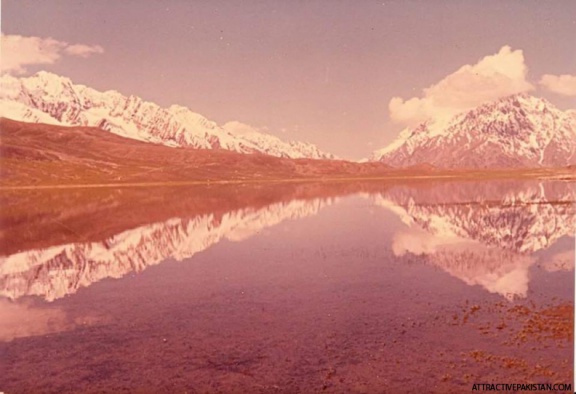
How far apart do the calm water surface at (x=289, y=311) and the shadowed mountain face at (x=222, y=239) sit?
17.2 inches

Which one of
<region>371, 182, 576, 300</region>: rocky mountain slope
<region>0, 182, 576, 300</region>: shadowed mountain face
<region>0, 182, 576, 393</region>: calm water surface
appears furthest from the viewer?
<region>0, 182, 576, 300</region>: shadowed mountain face

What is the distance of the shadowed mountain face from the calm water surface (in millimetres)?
436

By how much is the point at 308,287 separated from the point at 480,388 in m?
21.8

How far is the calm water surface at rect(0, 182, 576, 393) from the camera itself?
86.1 feet

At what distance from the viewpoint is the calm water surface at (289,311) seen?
26234 millimetres

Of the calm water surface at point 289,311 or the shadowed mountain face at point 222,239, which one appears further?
the shadowed mountain face at point 222,239

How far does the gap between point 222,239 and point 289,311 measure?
3777 centimetres

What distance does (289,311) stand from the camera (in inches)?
1464

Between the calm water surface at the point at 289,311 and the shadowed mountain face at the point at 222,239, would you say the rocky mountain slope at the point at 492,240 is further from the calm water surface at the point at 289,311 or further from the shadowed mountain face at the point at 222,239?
the calm water surface at the point at 289,311

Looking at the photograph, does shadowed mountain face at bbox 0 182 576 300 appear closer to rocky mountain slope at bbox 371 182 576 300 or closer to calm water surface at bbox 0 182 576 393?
rocky mountain slope at bbox 371 182 576 300

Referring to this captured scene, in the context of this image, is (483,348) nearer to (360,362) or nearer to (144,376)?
(360,362)

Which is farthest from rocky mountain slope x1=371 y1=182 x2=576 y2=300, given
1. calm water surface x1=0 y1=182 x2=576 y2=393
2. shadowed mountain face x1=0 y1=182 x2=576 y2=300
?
calm water surface x1=0 y1=182 x2=576 y2=393

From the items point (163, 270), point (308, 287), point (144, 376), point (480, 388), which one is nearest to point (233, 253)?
point (163, 270)

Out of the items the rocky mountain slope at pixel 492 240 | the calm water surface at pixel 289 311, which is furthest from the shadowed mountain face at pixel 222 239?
the calm water surface at pixel 289 311
